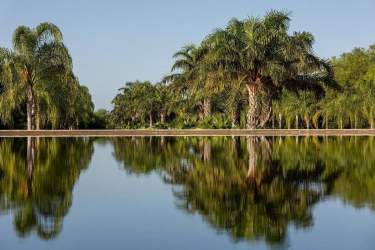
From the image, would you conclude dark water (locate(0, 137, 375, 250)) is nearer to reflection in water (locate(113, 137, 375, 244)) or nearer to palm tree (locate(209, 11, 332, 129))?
reflection in water (locate(113, 137, 375, 244))

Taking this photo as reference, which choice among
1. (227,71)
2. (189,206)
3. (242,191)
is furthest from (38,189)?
(227,71)

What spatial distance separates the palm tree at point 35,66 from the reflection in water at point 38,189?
19112 mm

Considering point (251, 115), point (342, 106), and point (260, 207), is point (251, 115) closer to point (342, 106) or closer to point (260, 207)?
point (342, 106)

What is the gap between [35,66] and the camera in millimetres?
33531

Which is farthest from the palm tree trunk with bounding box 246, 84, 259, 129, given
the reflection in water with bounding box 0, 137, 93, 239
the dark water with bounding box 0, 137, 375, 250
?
the dark water with bounding box 0, 137, 375, 250

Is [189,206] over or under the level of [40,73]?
under

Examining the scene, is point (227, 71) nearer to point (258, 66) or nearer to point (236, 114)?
point (258, 66)

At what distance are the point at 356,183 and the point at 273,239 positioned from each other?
464 cm

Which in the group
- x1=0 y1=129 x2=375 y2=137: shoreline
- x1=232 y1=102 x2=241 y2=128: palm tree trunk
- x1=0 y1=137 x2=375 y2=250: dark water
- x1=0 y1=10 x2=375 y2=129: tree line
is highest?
x1=0 y1=10 x2=375 y2=129: tree line

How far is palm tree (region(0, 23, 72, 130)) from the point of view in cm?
3288

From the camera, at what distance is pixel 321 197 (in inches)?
305

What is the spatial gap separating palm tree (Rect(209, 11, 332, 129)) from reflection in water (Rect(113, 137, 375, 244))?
16.0 m

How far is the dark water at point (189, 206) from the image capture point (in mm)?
5031

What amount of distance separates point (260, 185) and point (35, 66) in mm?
27311
